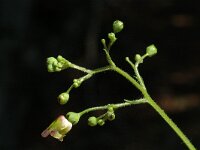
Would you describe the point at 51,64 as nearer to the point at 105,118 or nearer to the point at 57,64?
the point at 57,64

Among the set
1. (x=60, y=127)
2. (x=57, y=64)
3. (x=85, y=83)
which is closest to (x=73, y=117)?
(x=60, y=127)

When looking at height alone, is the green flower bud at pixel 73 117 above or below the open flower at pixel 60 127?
above

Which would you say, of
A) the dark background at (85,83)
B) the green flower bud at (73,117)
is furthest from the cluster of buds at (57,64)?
the dark background at (85,83)

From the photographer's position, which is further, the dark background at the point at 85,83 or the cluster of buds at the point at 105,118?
the dark background at the point at 85,83

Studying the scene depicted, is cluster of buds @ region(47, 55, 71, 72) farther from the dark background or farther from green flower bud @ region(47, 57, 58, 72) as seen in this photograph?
the dark background

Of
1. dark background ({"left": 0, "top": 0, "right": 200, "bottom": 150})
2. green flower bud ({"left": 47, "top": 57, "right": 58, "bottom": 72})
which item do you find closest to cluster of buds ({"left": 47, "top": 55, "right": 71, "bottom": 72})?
green flower bud ({"left": 47, "top": 57, "right": 58, "bottom": 72})

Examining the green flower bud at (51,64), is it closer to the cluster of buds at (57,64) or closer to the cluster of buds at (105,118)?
the cluster of buds at (57,64)

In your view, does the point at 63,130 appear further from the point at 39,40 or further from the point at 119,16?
the point at 119,16

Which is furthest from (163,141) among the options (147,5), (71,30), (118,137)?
(147,5)
